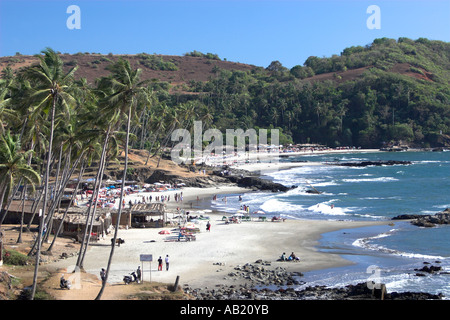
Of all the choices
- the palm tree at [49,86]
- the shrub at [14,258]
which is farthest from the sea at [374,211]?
the palm tree at [49,86]

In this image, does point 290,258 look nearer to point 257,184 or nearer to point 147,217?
point 147,217

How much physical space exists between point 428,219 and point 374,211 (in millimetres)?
7459

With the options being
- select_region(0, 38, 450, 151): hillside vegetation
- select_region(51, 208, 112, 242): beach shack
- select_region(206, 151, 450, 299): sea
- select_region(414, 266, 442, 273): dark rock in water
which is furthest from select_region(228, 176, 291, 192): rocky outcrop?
select_region(0, 38, 450, 151): hillside vegetation

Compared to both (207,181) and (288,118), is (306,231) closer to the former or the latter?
(207,181)

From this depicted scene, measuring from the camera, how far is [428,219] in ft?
139

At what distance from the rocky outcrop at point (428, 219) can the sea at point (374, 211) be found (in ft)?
2.73

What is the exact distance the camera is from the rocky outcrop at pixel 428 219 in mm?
41062

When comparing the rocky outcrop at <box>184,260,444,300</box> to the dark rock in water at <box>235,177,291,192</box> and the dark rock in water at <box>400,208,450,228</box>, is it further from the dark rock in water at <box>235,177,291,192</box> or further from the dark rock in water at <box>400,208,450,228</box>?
the dark rock in water at <box>235,177,291,192</box>

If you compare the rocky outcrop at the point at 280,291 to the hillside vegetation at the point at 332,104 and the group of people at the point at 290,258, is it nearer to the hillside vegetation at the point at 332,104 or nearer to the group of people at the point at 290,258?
the group of people at the point at 290,258

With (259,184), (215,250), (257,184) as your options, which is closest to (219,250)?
(215,250)

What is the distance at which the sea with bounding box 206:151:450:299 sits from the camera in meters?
26.8

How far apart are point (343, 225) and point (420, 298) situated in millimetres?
19964
